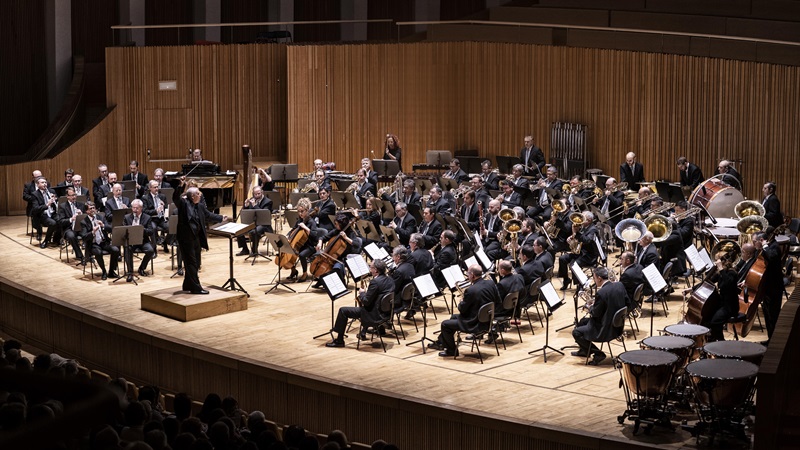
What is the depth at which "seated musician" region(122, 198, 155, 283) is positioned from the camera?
13.3m

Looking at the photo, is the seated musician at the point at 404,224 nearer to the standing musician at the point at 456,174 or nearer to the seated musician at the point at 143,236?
the standing musician at the point at 456,174

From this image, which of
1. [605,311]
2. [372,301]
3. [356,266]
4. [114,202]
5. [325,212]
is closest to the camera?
[605,311]

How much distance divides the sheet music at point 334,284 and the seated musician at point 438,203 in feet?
11.0

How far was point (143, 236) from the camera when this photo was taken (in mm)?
13188

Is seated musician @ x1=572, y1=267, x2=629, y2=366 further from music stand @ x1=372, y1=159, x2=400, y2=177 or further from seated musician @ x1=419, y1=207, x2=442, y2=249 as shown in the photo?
music stand @ x1=372, y1=159, x2=400, y2=177

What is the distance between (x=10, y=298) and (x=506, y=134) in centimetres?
1086

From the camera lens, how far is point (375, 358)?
32.4ft

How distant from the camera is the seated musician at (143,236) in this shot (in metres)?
13.3

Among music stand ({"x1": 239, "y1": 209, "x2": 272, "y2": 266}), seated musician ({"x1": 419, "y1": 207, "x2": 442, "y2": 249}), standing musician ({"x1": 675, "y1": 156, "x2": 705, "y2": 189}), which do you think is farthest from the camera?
standing musician ({"x1": 675, "y1": 156, "x2": 705, "y2": 189})

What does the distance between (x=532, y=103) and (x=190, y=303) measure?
10.1 m

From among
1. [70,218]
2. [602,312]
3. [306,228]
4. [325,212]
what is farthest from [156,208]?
[602,312]

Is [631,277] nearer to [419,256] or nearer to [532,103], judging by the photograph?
[419,256]

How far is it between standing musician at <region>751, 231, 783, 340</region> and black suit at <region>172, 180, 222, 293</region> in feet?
20.8

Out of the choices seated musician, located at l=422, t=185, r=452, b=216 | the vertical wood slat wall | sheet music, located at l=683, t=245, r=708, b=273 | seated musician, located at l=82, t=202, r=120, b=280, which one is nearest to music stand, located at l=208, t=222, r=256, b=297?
seated musician, located at l=82, t=202, r=120, b=280
